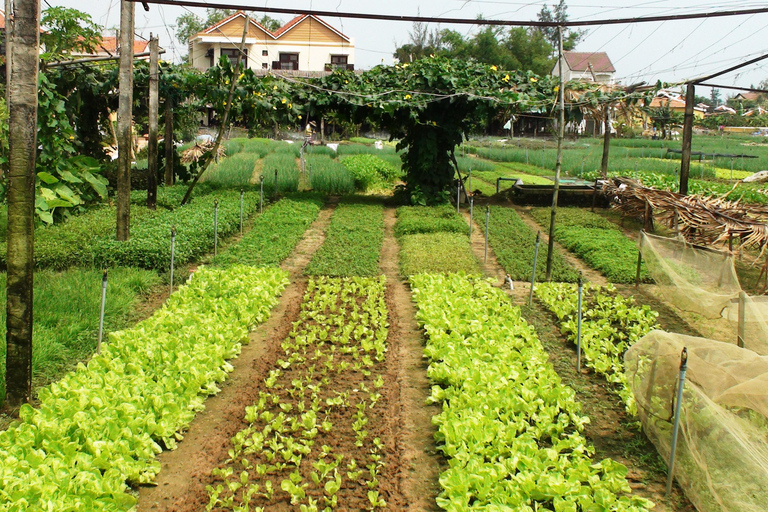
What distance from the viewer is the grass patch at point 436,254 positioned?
40.4 ft

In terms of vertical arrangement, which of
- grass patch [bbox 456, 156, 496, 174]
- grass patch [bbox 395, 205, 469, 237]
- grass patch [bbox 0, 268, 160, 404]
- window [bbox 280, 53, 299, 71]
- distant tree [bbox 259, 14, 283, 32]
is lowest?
grass patch [bbox 0, 268, 160, 404]

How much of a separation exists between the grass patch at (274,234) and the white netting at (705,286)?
21.1ft

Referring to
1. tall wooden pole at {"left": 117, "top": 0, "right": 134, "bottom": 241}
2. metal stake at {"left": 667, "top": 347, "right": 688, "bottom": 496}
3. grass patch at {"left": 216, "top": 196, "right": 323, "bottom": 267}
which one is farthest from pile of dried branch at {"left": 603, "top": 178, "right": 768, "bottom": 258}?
tall wooden pole at {"left": 117, "top": 0, "right": 134, "bottom": 241}

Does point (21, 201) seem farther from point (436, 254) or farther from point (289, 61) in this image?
point (289, 61)

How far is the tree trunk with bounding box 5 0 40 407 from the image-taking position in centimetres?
632

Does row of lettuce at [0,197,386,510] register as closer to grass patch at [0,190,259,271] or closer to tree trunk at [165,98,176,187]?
grass patch at [0,190,259,271]

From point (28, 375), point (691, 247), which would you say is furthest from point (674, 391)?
point (28, 375)

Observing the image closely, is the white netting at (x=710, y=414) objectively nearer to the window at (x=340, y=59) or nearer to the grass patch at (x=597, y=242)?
the grass patch at (x=597, y=242)

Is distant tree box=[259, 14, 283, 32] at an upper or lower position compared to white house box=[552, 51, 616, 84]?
upper

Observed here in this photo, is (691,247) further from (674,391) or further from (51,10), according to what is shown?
(51,10)

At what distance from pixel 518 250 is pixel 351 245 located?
344 centimetres

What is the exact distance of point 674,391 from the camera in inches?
230

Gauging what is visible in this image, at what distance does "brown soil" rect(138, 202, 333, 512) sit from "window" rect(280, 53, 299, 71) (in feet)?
122

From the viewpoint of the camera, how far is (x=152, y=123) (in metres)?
16.2
